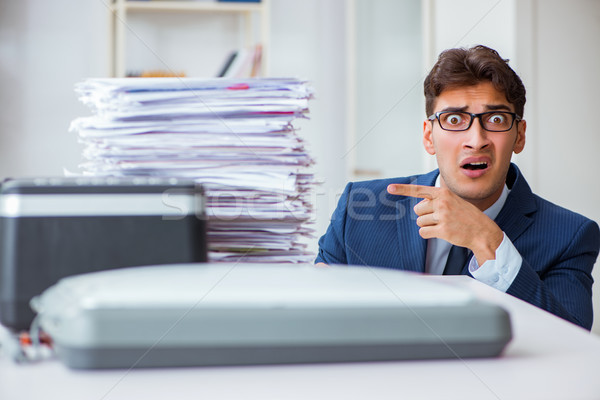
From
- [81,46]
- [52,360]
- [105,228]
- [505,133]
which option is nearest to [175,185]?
[105,228]

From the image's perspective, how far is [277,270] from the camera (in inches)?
17.0

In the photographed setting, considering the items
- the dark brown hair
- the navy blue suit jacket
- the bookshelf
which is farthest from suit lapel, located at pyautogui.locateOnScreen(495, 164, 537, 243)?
the bookshelf

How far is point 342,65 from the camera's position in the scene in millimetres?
3869

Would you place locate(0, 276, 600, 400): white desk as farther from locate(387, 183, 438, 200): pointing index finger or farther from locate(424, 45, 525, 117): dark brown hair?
locate(424, 45, 525, 117): dark brown hair

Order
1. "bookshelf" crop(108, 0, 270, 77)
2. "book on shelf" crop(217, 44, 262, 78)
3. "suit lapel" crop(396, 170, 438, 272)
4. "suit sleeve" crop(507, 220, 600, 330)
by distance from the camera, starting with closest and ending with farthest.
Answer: "book on shelf" crop(217, 44, 262, 78), "suit sleeve" crop(507, 220, 600, 330), "suit lapel" crop(396, 170, 438, 272), "bookshelf" crop(108, 0, 270, 77)

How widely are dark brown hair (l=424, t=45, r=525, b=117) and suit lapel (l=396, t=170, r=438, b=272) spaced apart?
1.06 ft

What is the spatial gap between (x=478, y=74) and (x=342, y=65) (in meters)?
2.40

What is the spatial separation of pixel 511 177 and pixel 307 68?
2463 millimetres

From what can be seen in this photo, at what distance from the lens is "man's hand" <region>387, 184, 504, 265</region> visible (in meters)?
1.17

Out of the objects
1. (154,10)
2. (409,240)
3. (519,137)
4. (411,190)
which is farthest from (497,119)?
(154,10)

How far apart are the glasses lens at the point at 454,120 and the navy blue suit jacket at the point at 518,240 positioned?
0.16 m

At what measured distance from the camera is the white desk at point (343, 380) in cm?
30

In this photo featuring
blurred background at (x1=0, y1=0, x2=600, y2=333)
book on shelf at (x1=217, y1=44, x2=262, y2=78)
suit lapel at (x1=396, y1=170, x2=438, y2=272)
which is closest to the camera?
book on shelf at (x1=217, y1=44, x2=262, y2=78)

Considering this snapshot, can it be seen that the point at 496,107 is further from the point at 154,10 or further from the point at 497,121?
the point at 154,10
